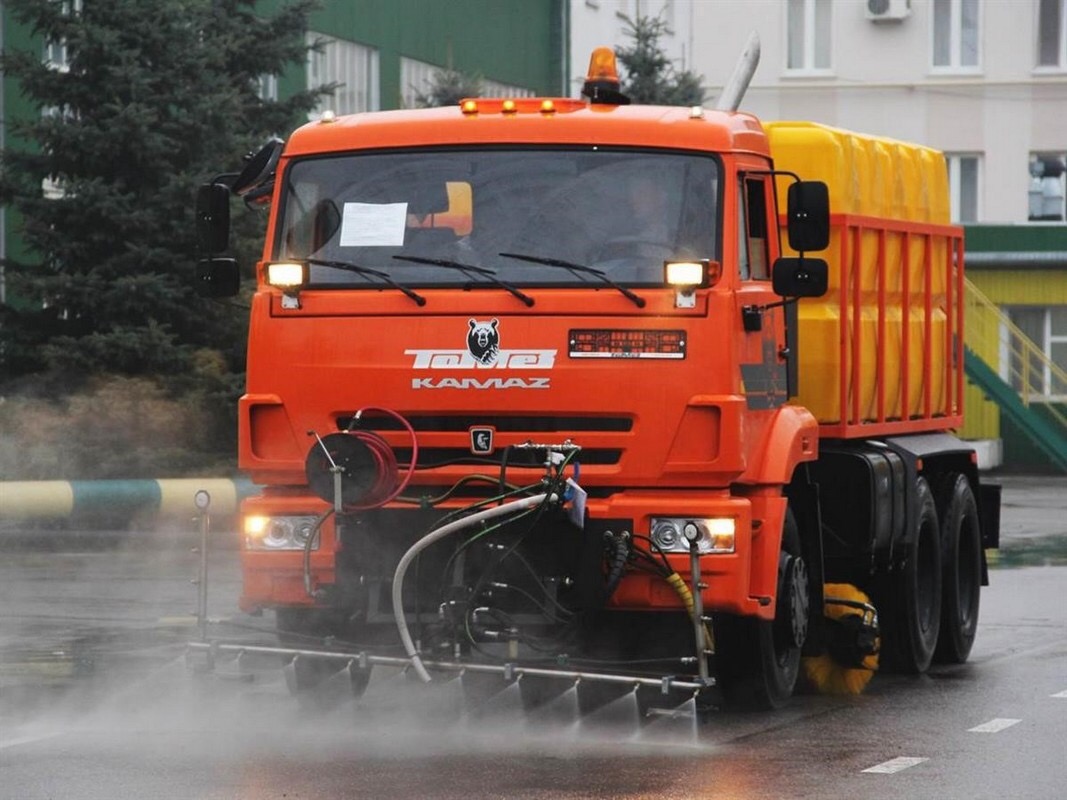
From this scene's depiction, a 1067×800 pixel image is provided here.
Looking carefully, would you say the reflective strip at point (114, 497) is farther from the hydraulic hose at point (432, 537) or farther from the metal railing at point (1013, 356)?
the metal railing at point (1013, 356)

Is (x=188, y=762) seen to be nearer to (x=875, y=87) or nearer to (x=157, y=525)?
(x=157, y=525)

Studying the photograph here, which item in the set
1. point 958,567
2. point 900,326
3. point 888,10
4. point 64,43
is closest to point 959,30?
point 888,10

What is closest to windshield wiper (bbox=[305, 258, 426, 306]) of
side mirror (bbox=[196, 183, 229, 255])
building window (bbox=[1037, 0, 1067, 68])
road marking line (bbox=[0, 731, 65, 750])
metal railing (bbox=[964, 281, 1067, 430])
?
side mirror (bbox=[196, 183, 229, 255])

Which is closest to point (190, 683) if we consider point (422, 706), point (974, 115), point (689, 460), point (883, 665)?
point (422, 706)

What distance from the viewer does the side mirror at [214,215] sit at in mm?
11586

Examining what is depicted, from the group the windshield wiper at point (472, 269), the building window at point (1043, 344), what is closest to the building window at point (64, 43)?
the windshield wiper at point (472, 269)

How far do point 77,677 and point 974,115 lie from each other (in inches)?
1613

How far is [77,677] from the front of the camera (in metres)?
12.4

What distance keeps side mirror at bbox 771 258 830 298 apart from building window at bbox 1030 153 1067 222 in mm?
40235

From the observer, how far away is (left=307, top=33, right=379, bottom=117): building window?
35.4 m

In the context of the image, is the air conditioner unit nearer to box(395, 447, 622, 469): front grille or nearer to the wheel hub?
the wheel hub

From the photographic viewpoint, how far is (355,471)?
10.5 m

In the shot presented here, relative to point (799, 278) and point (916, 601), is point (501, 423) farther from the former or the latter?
point (916, 601)

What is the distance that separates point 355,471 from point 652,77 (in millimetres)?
30753
